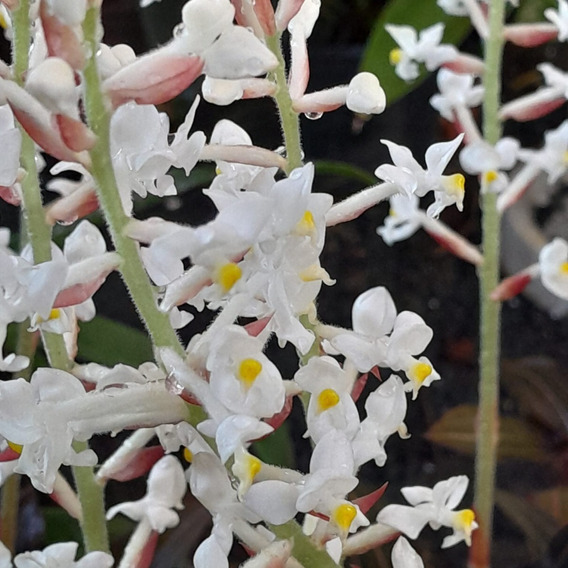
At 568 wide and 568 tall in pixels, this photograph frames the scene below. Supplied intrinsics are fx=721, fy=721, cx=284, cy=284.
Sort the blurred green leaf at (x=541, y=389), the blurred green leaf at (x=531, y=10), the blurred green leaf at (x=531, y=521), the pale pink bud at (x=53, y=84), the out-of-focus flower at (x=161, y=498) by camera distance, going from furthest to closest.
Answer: the blurred green leaf at (x=531, y=10) < the blurred green leaf at (x=541, y=389) < the blurred green leaf at (x=531, y=521) < the out-of-focus flower at (x=161, y=498) < the pale pink bud at (x=53, y=84)

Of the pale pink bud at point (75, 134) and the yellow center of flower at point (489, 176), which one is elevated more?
the pale pink bud at point (75, 134)

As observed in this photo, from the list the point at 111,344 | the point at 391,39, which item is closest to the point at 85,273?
the point at 111,344

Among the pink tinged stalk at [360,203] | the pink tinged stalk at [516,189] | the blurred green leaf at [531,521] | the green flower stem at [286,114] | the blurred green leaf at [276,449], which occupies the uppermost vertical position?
the green flower stem at [286,114]

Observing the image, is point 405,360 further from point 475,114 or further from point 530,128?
point 530,128

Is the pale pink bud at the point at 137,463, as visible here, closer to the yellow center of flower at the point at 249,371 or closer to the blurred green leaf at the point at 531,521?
the yellow center of flower at the point at 249,371

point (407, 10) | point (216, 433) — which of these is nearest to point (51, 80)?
point (216, 433)

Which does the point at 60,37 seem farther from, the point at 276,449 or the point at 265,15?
the point at 276,449

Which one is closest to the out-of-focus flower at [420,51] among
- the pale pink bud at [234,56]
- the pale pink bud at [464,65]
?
the pale pink bud at [464,65]
